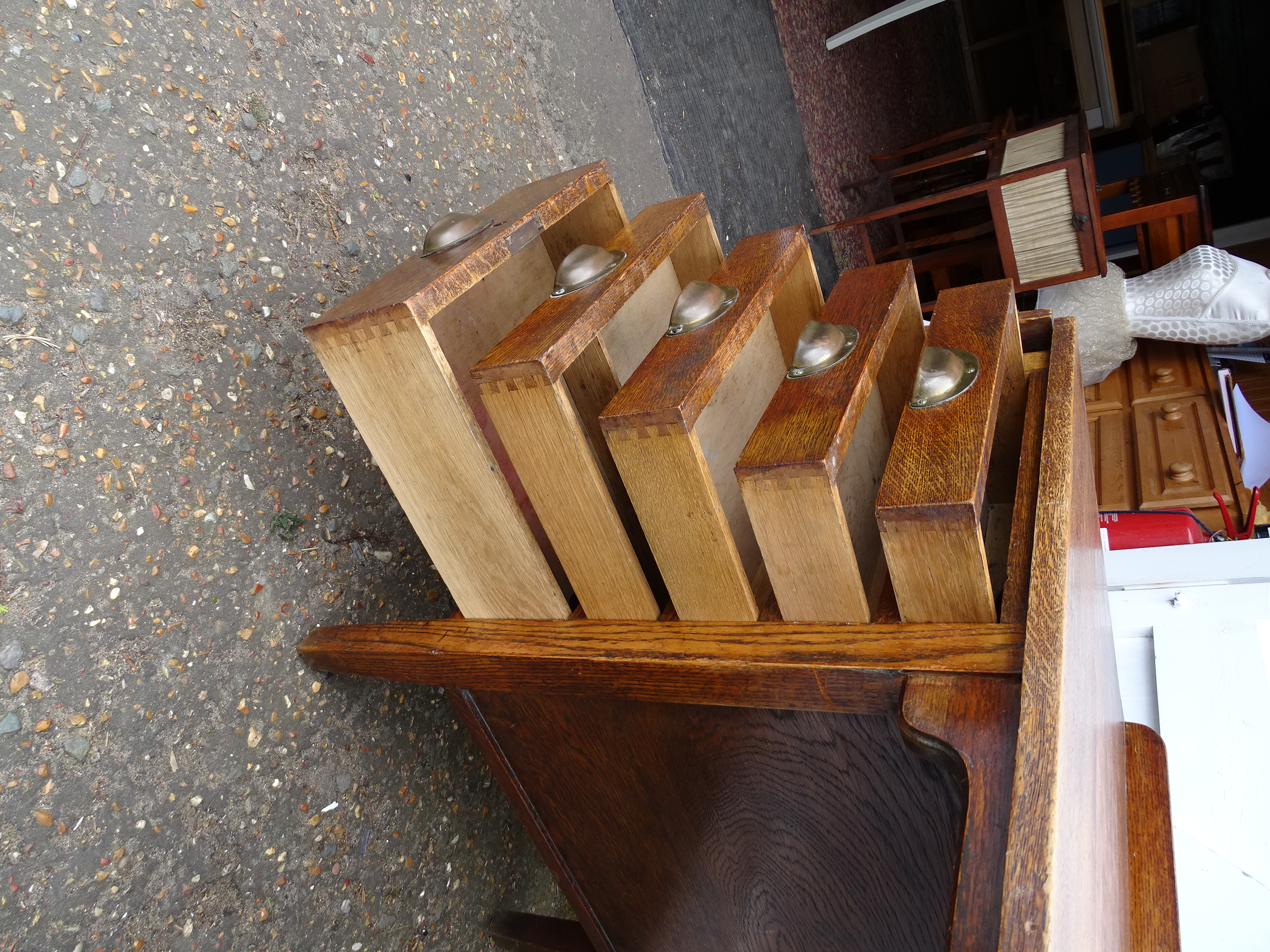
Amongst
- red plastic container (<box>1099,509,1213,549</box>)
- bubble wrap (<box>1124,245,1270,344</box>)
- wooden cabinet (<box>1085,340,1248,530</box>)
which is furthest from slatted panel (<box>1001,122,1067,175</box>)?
red plastic container (<box>1099,509,1213,549</box>)

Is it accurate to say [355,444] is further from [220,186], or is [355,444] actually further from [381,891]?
[381,891]

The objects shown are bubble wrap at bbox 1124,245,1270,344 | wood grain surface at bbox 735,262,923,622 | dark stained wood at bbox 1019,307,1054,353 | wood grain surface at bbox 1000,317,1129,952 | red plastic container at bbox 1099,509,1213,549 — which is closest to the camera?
wood grain surface at bbox 1000,317,1129,952

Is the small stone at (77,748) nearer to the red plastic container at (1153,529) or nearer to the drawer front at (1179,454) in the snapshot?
the red plastic container at (1153,529)

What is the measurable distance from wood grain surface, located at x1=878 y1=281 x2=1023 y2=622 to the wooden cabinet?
5.83ft

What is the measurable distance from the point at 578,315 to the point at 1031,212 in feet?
6.93

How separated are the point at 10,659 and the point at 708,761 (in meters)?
0.50

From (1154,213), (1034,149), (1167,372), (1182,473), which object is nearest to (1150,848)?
(1182,473)

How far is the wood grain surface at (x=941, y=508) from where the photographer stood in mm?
439

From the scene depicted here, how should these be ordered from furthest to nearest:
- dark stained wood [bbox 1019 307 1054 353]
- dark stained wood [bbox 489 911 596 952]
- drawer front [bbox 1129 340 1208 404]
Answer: drawer front [bbox 1129 340 1208 404], dark stained wood [bbox 489 911 596 952], dark stained wood [bbox 1019 307 1054 353]

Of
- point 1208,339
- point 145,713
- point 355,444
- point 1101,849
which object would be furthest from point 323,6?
point 1208,339

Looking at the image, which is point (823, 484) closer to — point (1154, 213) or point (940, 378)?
point (940, 378)

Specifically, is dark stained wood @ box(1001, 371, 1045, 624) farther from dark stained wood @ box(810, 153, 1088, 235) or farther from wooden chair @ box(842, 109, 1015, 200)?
wooden chair @ box(842, 109, 1015, 200)

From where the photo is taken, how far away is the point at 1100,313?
2555 millimetres

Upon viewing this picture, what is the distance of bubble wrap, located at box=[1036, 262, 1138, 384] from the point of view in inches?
100
